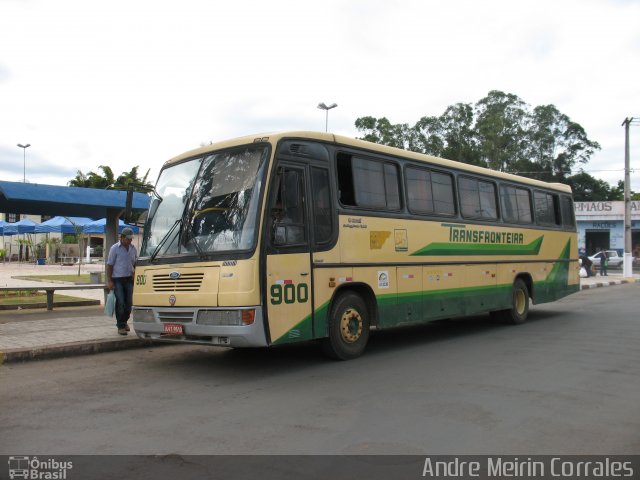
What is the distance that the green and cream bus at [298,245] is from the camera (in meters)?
7.01

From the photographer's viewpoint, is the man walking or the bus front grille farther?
the man walking

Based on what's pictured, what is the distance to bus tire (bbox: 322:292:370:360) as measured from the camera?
7969 millimetres

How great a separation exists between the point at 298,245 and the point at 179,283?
5.36ft

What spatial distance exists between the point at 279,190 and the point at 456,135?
47.2 metres

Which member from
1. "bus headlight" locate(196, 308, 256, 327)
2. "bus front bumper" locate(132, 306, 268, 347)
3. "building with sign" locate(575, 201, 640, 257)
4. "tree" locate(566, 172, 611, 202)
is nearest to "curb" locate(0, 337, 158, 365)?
"bus front bumper" locate(132, 306, 268, 347)

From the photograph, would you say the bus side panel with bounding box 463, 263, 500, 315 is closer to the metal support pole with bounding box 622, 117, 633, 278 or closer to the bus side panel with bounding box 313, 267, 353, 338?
the bus side panel with bounding box 313, 267, 353, 338

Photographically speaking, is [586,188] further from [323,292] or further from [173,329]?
[173,329]

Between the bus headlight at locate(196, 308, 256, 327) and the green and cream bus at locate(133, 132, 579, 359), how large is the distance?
0.5 inches

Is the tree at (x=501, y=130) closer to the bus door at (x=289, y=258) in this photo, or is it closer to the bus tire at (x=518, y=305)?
the bus tire at (x=518, y=305)

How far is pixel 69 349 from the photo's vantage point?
28.0 feet

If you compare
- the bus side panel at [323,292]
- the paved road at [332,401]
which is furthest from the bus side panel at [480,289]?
the bus side panel at [323,292]

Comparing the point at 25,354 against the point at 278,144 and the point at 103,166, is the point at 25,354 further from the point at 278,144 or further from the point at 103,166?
the point at 103,166

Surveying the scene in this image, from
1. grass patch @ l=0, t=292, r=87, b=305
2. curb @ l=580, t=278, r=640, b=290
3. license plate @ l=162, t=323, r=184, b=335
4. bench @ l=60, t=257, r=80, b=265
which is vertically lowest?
curb @ l=580, t=278, r=640, b=290
